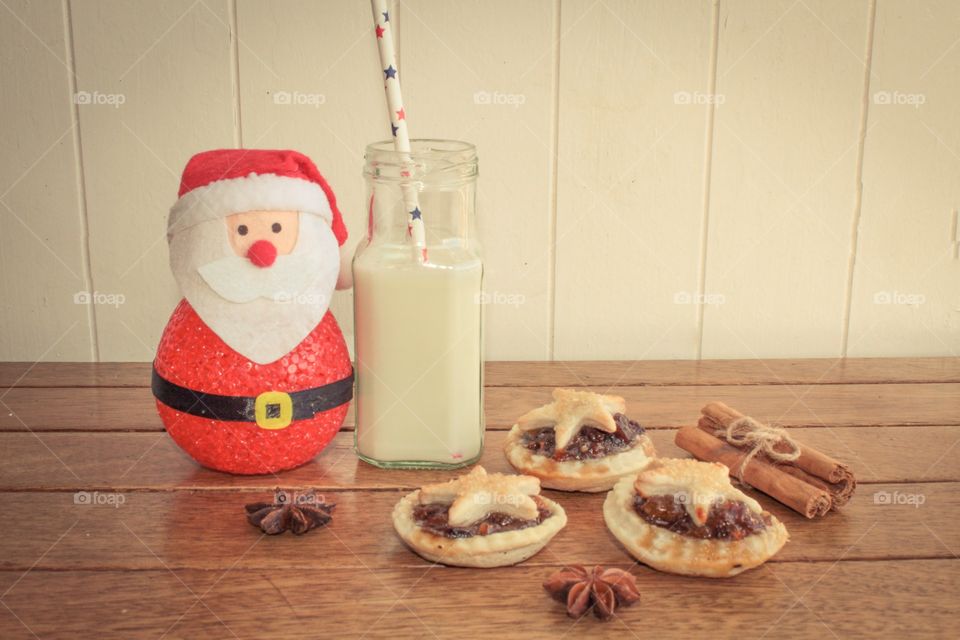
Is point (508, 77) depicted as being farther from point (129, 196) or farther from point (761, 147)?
point (129, 196)

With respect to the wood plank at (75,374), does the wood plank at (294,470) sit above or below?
below

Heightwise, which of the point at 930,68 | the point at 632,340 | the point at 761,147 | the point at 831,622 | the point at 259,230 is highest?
the point at 930,68

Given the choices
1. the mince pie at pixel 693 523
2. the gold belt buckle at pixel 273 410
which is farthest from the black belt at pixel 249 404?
the mince pie at pixel 693 523

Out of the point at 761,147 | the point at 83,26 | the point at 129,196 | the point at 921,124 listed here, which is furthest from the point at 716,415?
the point at 83,26

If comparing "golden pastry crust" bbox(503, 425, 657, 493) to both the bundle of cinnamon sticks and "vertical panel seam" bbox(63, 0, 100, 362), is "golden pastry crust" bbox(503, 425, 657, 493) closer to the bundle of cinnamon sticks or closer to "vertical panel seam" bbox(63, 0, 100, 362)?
the bundle of cinnamon sticks

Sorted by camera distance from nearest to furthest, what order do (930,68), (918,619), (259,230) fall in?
(918,619), (259,230), (930,68)
